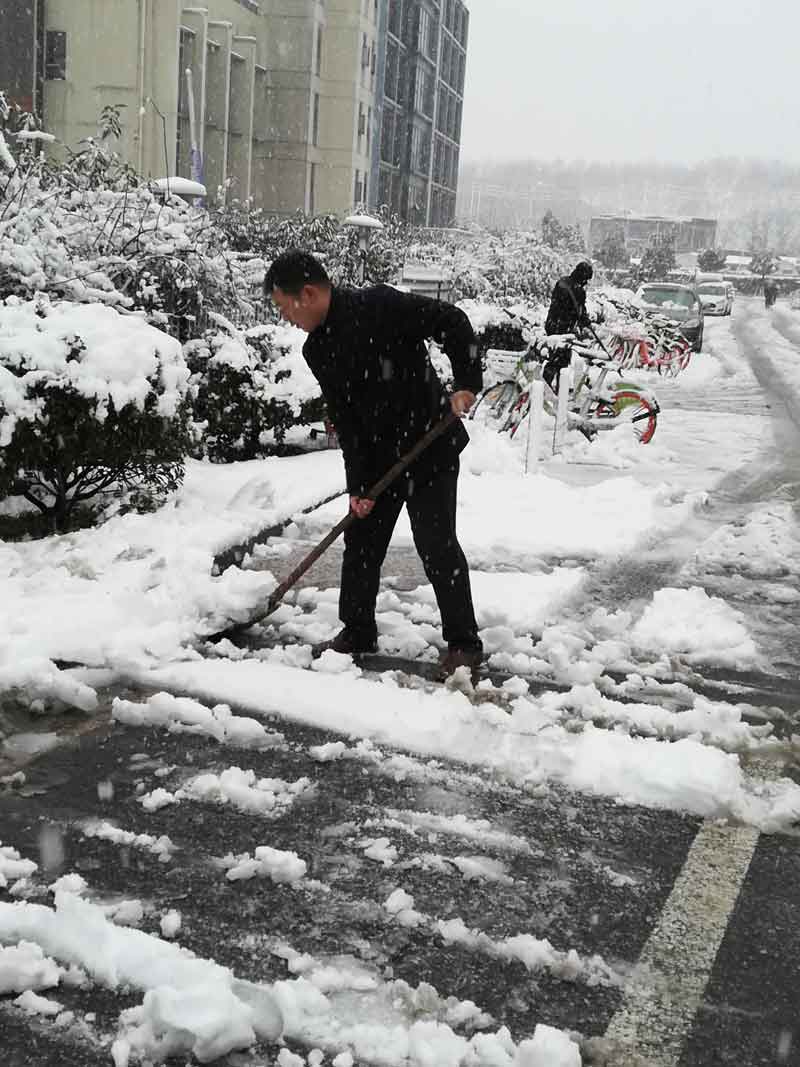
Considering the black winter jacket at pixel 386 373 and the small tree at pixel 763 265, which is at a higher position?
the small tree at pixel 763 265

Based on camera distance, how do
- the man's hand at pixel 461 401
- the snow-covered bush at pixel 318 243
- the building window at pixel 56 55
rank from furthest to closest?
the building window at pixel 56 55 → the snow-covered bush at pixel 318 243 → the man's hand at pixel 461 401

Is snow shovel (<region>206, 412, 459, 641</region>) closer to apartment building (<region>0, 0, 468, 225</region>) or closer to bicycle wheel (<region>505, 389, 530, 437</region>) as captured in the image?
bicycle wheel (<region>505, 389, 530, 437</region>)

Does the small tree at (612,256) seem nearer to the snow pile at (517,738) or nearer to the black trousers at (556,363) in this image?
the black trousers at (556,363)

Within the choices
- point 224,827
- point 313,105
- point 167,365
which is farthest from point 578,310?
point 313,105

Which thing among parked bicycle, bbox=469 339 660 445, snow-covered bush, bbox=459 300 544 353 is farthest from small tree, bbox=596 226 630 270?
parked bicycle, bbox=469 339 660 445

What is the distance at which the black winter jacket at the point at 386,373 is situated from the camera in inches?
181

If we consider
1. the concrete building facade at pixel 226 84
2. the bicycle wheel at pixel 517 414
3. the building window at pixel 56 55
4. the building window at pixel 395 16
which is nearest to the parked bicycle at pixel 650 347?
the bicycle wheel at pixel 517 414

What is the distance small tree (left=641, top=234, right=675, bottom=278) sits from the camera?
6919 centimetres

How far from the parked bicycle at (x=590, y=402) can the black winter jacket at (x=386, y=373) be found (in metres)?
6.51

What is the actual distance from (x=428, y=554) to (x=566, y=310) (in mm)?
8476

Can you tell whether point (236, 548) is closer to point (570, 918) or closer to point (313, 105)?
point (570, 918)

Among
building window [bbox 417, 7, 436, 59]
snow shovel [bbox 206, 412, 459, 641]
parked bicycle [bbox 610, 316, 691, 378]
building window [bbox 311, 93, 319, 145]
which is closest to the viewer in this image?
snow shovel [bbox 206, 412, 459, 641]

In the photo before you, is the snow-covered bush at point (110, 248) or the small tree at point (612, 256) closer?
the snow-covered bush at point (110, 248)

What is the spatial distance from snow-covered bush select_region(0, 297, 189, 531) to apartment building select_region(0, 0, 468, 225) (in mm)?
4667
